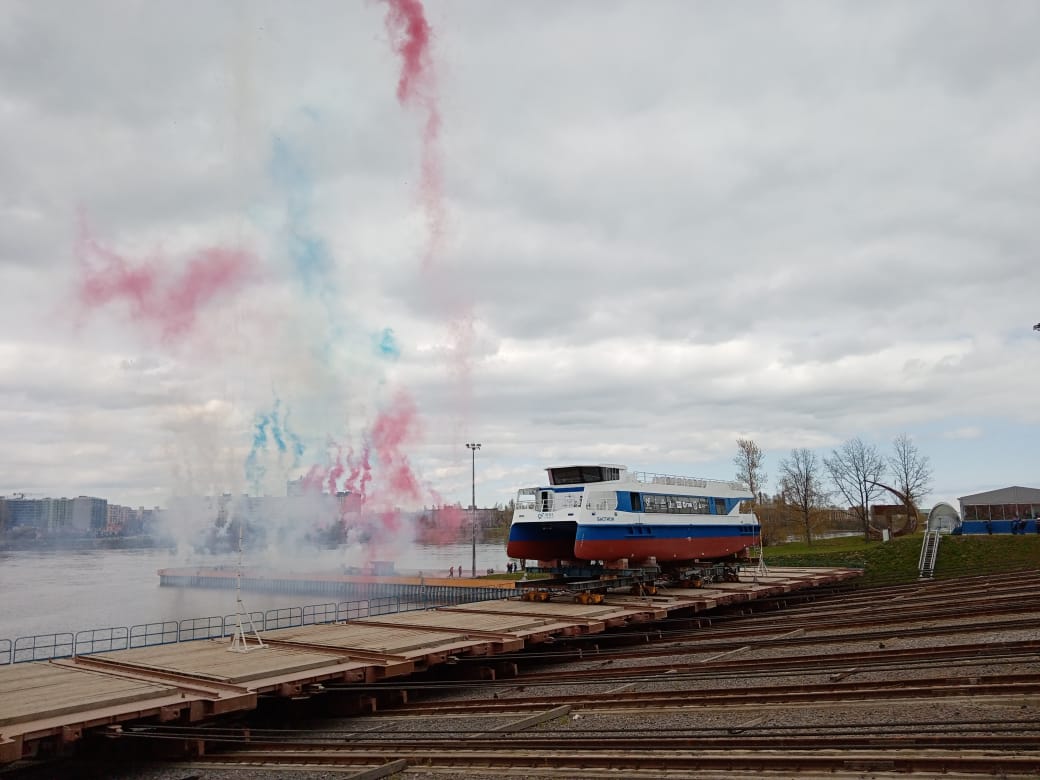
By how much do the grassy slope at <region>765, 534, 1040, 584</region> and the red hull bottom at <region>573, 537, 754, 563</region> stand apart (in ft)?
30.3

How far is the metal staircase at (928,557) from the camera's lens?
1480 inches

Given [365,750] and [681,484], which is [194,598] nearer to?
[681,484]

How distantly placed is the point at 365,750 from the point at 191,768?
2.98 metres

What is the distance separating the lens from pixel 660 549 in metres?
28.6

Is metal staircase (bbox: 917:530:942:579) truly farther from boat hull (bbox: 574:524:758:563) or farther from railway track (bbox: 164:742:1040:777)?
railway track (bbox: 164:742:1040:777)

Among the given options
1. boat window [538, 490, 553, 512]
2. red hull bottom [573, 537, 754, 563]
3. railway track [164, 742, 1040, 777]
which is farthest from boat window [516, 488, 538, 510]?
railway track [164, 742, 1040, 777]

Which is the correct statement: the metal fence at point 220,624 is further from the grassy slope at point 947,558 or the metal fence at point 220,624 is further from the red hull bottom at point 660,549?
the grassy slope at point 947,558

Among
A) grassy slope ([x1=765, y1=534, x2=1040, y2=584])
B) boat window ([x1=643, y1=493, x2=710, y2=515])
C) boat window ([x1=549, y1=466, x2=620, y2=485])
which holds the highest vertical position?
boat window ([x1=549, y1=466, x2=620, y2=485])

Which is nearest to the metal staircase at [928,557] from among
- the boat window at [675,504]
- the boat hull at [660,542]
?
the boat hull at [660,542]

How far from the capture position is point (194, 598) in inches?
2559

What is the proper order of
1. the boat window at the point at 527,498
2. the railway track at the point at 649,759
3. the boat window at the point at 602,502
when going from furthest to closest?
the boat window at the point at 527,498, the boat window at the point at 602,502, the railway track at the point at 649,759

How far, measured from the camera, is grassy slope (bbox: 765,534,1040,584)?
123ft

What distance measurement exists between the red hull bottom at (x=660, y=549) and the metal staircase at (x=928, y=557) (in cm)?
979

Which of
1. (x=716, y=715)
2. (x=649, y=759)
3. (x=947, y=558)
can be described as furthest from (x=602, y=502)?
(x=947, y=558)
